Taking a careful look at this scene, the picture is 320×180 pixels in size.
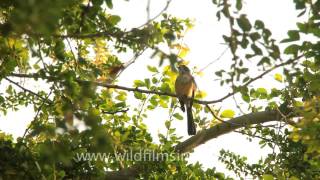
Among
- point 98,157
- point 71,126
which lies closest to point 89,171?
point 98,157

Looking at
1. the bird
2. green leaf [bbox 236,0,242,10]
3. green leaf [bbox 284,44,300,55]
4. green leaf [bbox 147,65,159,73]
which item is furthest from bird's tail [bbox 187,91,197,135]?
green leaf [bbox 236,0,242,10]

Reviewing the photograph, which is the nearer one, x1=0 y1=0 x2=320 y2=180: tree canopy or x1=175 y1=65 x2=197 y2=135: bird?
x1=0 y1=0 x2=320 y2=180: tree canopy

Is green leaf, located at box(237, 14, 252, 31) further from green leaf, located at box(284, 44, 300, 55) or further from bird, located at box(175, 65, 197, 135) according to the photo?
bird, located at box(175, 65, 197, 135)

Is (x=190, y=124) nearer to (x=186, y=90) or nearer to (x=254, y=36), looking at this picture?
(x=186, y=90)

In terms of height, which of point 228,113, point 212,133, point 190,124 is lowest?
point 212,133

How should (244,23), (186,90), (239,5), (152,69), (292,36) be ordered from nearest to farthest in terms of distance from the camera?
(244,23) < (239,5) < (292,36) < (152,69) < (186,90)

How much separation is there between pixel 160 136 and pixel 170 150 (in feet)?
1.06

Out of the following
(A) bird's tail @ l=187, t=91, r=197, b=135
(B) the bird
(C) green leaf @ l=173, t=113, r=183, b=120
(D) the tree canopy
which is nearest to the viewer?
(D) the tree canopy

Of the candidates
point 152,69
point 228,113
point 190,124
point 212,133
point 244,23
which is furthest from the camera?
point 190,124

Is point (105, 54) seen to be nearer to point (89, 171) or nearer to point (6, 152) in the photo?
point (89, 171)

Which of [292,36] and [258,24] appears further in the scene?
[292,36]

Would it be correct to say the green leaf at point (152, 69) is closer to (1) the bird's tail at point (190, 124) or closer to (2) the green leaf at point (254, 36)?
(1) the bird's tail at point (190, 124)

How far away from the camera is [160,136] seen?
564 centimetres

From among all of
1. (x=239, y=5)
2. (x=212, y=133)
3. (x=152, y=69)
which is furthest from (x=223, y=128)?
(x=239, y=5)
